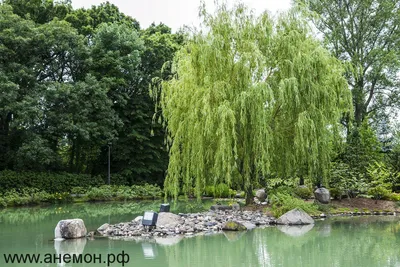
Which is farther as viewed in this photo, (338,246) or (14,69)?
(14,69)

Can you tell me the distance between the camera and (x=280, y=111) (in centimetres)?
1297

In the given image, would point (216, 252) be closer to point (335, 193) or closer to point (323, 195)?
point (323, 195)

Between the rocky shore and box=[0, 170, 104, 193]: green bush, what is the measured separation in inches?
458

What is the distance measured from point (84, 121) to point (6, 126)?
4304 millimetres

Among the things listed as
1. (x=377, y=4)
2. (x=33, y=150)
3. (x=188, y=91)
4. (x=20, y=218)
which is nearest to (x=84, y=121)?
(x=33, y=150)

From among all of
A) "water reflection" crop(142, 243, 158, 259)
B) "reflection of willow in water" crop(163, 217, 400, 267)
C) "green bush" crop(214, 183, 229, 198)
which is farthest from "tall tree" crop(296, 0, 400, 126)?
"water reflection" crop(142, 243, 158, 259)

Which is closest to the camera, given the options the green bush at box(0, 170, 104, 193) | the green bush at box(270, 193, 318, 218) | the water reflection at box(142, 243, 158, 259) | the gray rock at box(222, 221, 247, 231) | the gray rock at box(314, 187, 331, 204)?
the water reflection at box(142, 243, 158, 259)

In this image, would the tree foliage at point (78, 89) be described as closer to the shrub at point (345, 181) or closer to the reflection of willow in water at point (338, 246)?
the shrub at point (345, 181)

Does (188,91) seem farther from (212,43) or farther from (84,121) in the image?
(84,121)

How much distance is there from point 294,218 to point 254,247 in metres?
3.46

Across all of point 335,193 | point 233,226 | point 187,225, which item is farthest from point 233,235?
point 335,193

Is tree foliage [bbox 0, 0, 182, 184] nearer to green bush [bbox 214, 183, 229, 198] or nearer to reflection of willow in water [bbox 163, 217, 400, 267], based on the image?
green bush [bbox 214, 183, 229, 198]

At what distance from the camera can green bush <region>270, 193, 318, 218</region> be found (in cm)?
1198

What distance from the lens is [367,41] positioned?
24000 mm
